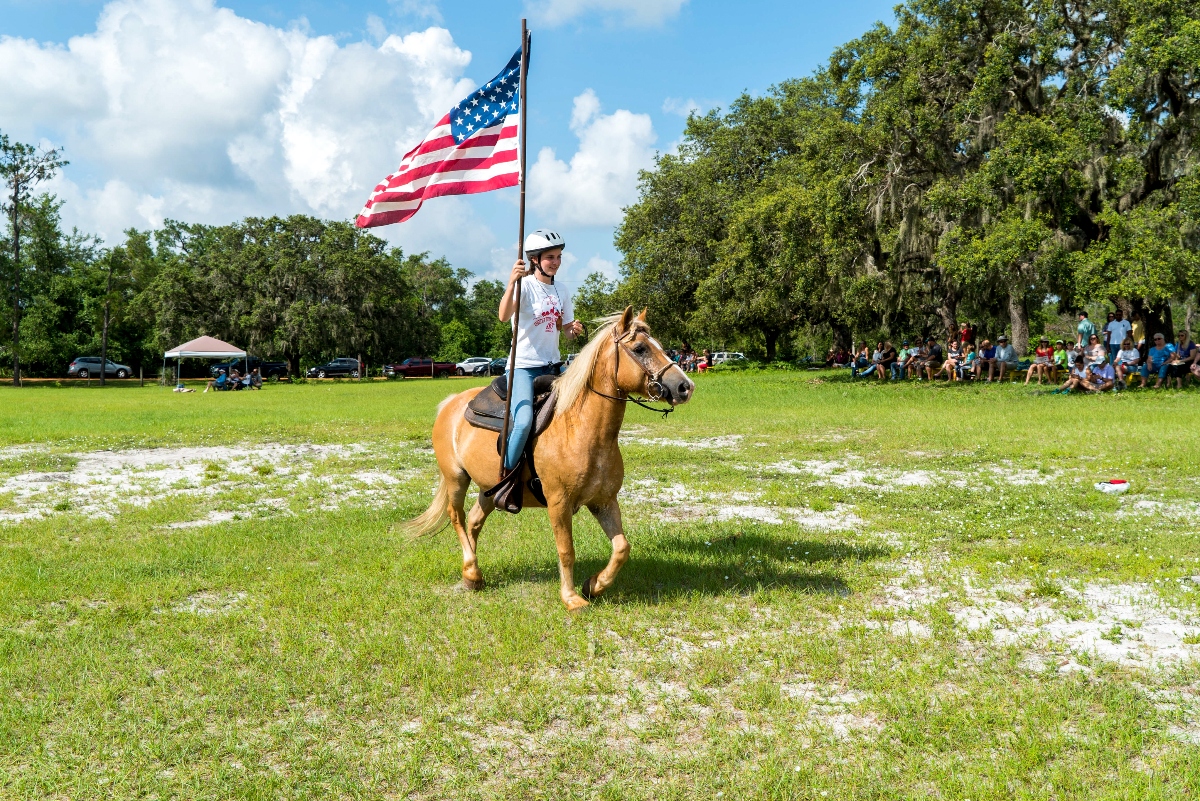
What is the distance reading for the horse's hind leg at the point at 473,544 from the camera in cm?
619

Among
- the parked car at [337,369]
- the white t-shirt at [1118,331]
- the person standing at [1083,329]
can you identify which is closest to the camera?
the person standing at [1083,329]

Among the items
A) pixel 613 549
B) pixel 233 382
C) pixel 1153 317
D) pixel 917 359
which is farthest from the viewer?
pixel 233 382

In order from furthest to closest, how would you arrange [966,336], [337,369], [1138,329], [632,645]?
1. [337,369]
2. [966,336]
3. [1138,329]
4. [632,645]

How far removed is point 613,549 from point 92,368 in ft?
220

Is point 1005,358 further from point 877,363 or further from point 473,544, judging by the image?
point 473,544

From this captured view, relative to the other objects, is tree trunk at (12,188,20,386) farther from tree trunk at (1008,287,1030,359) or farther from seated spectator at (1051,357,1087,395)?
seated spectator at (1051,357,1087,395)

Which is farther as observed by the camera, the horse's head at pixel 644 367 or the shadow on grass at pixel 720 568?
the shadow on grass at pixel 720 568

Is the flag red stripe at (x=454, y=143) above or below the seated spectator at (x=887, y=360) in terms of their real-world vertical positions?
above

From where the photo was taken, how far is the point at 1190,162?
2228 centimetres

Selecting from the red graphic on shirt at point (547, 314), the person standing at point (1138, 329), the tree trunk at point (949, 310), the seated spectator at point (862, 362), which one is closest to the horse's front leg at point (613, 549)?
the red graphic on shirt at point (547, 314)

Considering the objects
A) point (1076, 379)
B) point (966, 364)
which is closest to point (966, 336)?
point (966, 364)

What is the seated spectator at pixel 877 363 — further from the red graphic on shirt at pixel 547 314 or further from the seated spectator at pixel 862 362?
the red graphic on shirt at pixel 547 314

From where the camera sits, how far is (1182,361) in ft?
72.0

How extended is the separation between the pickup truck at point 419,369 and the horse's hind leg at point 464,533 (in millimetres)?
58455
